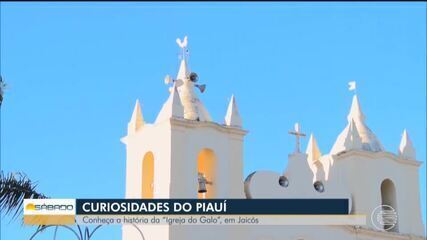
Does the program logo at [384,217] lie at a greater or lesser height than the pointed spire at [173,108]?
lesser

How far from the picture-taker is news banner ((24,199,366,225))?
19.6 m

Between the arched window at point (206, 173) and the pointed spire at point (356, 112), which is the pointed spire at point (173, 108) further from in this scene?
the pointed spire at point (356, 112)

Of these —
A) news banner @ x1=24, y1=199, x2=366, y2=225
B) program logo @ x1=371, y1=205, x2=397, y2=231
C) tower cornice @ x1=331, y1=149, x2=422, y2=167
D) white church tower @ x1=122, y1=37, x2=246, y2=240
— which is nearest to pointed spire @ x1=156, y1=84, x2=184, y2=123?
white church tower @ x1=122, y1=37, x2=246, y2=240

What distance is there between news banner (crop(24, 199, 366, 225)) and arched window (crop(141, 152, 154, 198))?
8.12 ft

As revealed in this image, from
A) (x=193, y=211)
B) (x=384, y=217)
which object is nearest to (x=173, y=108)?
(x=193, y=211)

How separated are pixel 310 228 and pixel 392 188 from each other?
3233 mm

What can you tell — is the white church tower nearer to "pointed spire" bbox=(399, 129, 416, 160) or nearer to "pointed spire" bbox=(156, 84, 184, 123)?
"pointed spire" bbox=(156, 84, 184, 123)

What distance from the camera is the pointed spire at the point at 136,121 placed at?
25938 millimetres

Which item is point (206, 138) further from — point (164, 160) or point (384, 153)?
point (384, 153)

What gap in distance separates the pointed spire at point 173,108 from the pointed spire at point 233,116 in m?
1.32

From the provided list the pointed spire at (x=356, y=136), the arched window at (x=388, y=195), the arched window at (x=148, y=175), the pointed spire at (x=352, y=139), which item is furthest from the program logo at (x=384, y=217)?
the arched window at (x=148, y=175)

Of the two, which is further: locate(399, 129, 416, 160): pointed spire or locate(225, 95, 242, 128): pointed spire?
locate(399, 129, 416, 160): pointed spire

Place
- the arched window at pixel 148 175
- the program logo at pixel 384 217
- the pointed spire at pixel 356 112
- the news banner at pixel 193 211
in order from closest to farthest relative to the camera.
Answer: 1. the news banner at pixel 193 211
2. the arched window at pixel 148 175
3. the program logo at pixel 384 217
4. the pointed spire at pixel 356 112

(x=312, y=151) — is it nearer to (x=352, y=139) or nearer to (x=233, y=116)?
Answer: (x=352, y=139)
